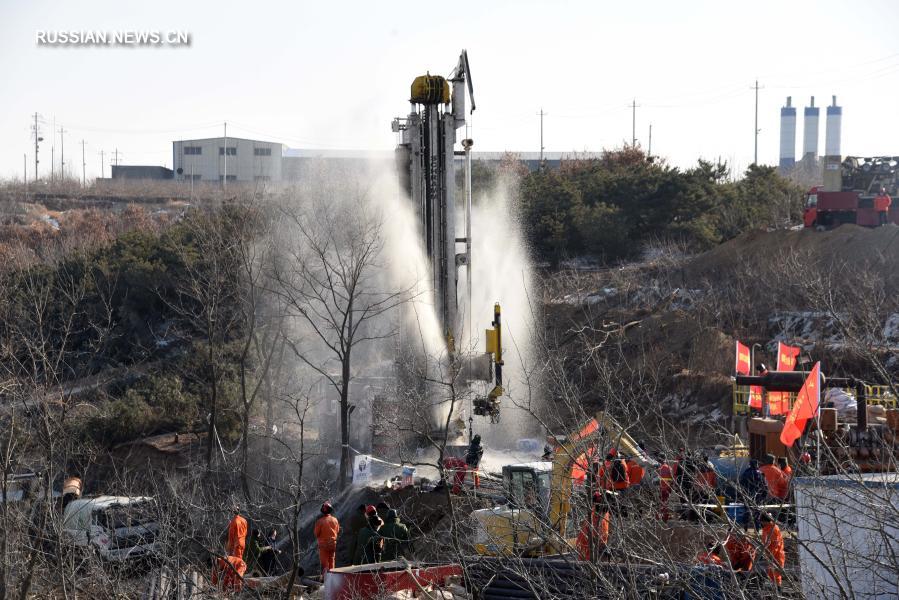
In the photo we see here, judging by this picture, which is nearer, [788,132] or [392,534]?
[392,534]

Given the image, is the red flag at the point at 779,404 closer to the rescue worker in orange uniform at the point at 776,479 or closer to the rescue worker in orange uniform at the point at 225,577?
the rescue worker in orange uniform at the point at 776,479

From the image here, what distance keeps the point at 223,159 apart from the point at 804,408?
7877 centimetres

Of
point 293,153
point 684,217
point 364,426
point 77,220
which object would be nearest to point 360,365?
point 364,426

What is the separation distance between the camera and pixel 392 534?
50.5 feet

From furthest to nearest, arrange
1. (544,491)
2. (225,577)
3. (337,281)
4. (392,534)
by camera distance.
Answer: (337,281)
(544,491)
(392,534)
(225,577)

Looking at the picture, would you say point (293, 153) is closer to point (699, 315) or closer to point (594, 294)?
point (594, 294)

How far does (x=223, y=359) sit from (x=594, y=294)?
13.8 m

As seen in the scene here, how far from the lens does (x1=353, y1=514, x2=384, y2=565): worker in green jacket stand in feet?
50.1

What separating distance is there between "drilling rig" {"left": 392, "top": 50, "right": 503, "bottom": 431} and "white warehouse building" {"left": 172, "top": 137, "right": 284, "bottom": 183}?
197ft

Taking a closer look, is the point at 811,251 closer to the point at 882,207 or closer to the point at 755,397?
the point at 882,207

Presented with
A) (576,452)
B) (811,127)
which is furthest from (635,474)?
(811,127)

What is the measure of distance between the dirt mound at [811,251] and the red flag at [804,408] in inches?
773

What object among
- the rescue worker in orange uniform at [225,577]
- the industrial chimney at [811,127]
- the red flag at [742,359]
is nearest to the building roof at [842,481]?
the rescue worker in orange uniform at [225,577]

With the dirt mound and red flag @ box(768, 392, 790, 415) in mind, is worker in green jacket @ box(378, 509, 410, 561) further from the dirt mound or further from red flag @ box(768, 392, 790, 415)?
the dirt mound
